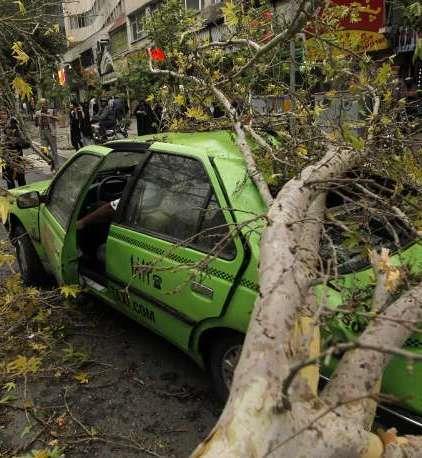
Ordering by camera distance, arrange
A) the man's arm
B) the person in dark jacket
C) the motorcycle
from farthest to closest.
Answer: the motorcycle
the person in dark jacket
the man's arm

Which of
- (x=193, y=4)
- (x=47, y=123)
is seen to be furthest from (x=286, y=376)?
(x=193, y=4)

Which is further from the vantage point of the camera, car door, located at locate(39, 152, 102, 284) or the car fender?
the car fender

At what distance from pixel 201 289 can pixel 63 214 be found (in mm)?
1760

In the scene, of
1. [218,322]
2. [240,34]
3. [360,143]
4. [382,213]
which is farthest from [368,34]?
[218,322]

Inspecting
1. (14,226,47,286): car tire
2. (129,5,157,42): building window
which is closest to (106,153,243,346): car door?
(14,226,47,286): car tire

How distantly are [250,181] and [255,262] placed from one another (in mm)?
616

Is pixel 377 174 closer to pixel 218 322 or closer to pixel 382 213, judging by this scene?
pixel 382 213

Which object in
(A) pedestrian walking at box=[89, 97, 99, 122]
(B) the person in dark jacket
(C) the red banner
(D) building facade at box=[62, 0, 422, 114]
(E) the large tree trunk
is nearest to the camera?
(E) the large tree trunk

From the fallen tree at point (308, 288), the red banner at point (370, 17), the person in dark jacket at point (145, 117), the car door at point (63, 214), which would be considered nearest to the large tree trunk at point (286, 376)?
the fallen tree at point (308, 288)

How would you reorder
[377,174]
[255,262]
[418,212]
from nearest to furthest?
[255,262], [418,212], [377,174]

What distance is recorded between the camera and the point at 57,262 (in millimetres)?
3891

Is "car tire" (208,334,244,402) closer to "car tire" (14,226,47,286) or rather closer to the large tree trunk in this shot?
the large tree trunk

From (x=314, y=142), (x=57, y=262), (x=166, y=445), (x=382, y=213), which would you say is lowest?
(x=166, y=445)

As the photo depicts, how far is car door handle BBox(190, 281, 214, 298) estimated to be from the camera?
267 centimetres
